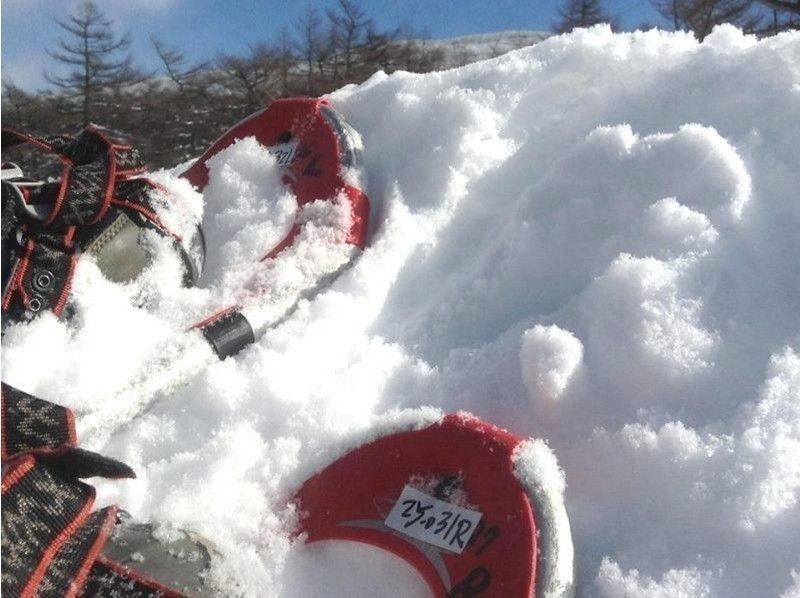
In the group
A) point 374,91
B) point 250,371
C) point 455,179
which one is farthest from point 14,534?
point 374,91

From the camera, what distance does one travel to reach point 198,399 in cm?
151

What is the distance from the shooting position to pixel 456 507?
1.17 meters

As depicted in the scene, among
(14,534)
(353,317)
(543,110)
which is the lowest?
(353,317)

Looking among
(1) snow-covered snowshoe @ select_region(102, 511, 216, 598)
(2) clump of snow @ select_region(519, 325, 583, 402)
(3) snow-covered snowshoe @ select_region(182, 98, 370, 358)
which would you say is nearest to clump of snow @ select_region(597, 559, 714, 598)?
(2) clump of snow @ select_region(519, 325, 583, 402)

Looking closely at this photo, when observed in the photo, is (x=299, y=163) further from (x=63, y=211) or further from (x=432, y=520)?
(x=432, y=520)

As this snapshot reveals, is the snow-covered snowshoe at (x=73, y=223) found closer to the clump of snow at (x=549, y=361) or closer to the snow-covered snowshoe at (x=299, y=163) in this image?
the snow-covered snowshoe at (x=299, y=163)

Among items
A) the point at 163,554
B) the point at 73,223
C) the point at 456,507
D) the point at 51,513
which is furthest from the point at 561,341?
the point at 73,223

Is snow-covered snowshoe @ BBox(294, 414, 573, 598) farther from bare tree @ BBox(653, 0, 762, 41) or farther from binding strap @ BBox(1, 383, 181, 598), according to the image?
bare tree @ BBox(653, 0, 762, 41)

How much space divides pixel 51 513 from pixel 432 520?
1.72 feet

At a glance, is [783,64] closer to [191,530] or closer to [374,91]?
[374,91]

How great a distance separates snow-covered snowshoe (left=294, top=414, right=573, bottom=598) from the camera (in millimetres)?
1056

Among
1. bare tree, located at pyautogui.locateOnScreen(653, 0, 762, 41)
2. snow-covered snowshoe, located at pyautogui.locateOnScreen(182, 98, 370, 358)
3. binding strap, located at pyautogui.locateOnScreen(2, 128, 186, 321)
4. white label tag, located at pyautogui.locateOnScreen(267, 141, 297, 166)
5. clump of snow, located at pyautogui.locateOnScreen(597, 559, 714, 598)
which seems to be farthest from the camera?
bare tree, located at pyautogui.locateOnScreen(653, 0, 762, 41)

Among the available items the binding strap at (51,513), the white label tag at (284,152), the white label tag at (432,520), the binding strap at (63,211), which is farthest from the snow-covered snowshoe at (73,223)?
the white label tag at (432,520)

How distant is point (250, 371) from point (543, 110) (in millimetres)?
1029
